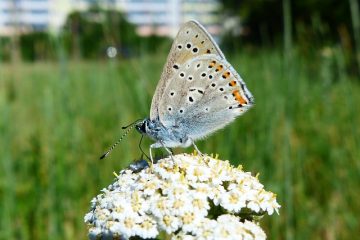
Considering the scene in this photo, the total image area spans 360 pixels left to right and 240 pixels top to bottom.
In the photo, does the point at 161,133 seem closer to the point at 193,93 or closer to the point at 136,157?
the point at 193,93

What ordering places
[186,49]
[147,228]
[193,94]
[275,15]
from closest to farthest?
[147,228]
[186,49]
[193,94]
[275,15]

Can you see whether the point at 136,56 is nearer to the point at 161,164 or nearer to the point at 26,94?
the point at 161,164

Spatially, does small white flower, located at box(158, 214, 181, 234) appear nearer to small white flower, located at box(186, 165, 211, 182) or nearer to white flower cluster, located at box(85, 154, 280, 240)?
white flower cluster, located at box(85, 154, 280, 240)

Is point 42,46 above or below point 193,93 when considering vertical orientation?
below

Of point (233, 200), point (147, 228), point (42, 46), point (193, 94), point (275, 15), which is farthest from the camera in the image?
point (275, 15)

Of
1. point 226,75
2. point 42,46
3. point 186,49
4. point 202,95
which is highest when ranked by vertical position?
point 186,49

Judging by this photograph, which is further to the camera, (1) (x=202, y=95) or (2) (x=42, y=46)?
(2) (x=42, y=46)

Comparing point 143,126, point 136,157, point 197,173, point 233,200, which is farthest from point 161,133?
point 136,157

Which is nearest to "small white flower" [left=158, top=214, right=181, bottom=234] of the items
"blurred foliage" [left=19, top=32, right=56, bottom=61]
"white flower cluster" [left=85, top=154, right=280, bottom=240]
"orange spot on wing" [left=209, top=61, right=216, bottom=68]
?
"white flower cluster" [left=85, top=154, right=280, bottom=240]
